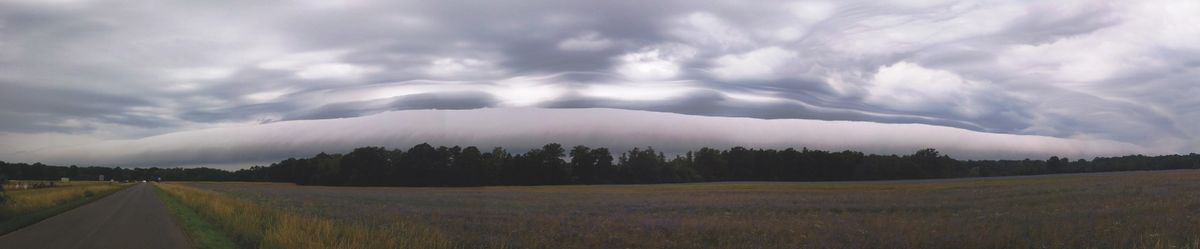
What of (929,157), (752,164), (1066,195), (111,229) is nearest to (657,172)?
(752,164)

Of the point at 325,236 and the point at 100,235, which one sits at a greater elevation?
the point at 325,236

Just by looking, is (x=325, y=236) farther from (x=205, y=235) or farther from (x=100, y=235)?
(x=100, y=235)

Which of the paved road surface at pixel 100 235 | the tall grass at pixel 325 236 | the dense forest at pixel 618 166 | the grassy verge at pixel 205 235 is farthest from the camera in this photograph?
the dense forest at pixel 618 166

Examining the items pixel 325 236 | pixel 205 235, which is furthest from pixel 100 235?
pixel 325 236

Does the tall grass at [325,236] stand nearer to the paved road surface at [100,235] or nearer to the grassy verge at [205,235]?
the grassy verge at [205,235]

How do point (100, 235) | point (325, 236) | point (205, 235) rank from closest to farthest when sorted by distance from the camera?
1. point (325, 236)
2. point (205, 235)
3. point (100, 235)

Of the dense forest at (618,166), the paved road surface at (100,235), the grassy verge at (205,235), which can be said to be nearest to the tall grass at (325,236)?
the grassy verge at (205,235)

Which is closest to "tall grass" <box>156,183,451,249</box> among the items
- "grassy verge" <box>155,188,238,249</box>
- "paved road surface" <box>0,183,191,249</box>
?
"grassy verge" <box>155,188,238,249</box>

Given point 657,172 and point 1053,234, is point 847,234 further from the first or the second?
point 657,172

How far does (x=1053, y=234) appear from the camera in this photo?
48.1 ft

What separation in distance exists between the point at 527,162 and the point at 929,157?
64571mm

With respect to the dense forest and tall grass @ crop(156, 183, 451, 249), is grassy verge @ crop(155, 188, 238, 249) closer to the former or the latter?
tall grass @ crop(156, 183, 451, 249)

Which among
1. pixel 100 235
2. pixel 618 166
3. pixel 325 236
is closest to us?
pixel 325 236

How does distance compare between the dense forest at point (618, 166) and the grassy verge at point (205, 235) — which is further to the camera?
the dense forest at point (618, 166)
